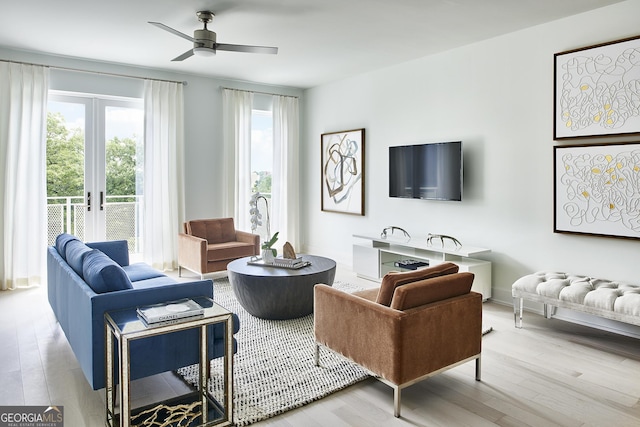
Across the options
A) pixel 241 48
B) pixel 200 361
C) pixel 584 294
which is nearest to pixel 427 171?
pixel 584 294

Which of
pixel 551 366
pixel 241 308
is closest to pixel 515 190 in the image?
pixel 551 366

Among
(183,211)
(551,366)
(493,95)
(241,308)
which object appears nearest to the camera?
(551,366)

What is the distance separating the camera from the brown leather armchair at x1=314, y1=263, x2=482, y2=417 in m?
2.47

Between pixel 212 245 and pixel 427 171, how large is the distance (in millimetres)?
2824

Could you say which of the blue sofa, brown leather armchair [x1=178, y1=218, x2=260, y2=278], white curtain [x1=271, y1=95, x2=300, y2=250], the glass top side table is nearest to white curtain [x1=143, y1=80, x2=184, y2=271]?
brown leather armchair [x1=178, y1=218, x2=260, y2=278]

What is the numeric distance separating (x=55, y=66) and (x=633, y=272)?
6.37 m

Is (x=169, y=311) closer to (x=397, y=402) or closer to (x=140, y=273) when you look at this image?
(x=397, y=402)

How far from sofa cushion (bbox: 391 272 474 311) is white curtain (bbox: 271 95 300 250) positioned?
4.78 meters

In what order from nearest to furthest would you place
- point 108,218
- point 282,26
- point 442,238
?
point 282,26 < point 442,238 < point 108,218

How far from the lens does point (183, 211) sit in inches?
249

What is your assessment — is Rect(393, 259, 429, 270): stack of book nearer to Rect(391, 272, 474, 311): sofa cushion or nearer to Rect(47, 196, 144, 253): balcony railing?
Rect(391, 272, 474, 311): sofa cushion

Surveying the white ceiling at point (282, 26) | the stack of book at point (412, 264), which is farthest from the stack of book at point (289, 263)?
the white ceiling at point (282, 26)

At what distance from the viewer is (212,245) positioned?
5789 mm

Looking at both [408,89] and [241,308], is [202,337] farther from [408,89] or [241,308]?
[408,89]
